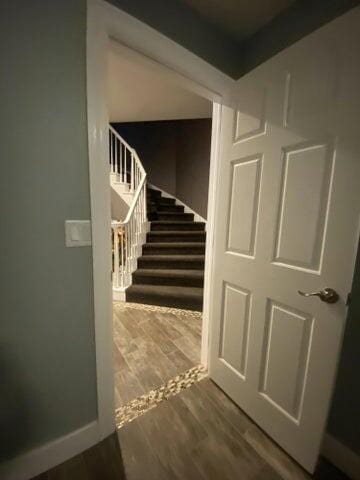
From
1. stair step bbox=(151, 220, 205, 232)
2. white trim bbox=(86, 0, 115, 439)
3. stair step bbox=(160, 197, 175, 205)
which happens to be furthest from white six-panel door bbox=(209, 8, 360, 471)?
stair step bbox=(160, 197, 175, 205)

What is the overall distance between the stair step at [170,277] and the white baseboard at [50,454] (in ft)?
6.01

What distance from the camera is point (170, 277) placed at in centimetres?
285

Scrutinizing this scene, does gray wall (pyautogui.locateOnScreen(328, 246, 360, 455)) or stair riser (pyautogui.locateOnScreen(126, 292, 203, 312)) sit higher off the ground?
gray wall (pyautogui.locateOnScreen(328, 246, 360, 455))

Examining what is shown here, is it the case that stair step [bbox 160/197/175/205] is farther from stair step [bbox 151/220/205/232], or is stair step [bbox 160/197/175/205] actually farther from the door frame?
the door frame

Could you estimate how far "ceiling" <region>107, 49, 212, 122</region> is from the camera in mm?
1785

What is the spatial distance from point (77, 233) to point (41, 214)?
15 cm

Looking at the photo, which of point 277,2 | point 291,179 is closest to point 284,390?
point 291,179

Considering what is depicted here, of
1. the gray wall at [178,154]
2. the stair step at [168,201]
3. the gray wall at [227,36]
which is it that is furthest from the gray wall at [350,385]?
the stair step at [168,201]

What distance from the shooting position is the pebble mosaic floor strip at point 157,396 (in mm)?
1254

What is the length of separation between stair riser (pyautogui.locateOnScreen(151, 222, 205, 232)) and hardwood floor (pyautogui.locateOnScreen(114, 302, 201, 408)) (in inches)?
56.3

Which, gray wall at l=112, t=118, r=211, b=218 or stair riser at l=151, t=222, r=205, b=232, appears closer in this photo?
stair riser at l=151, t=222, r=205, b=232

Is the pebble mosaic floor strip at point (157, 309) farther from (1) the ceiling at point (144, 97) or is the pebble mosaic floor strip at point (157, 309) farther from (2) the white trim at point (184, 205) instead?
(1) the ceiling at point (144, 97)

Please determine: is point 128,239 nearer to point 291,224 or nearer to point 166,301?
point 166,301

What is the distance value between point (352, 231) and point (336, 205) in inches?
4.5
